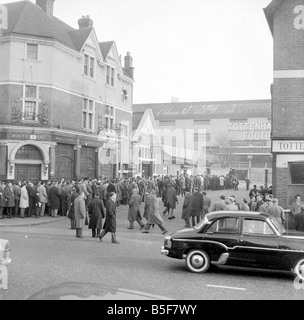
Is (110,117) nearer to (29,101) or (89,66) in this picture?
(89,66)

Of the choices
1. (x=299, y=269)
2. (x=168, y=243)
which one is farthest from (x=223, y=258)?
(x=299, y=269)

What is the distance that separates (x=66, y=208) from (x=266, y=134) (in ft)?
166

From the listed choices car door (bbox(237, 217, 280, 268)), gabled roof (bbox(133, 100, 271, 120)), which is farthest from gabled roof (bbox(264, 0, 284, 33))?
gabled roof (bbox(133, 100, 271, 120))

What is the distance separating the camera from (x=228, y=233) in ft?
34.3

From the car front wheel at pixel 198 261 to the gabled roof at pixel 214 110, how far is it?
60832 millimetres

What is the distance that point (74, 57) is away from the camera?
99.5 ft

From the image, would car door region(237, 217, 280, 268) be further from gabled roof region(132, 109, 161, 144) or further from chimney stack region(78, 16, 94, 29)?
gabled roof region(132, 109, 161, 144)

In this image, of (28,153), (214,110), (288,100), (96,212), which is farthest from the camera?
(214,110)

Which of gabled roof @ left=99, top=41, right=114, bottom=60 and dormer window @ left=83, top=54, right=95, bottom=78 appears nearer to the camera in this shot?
dormer window @ left=83, top=54, right=95, bottom=78

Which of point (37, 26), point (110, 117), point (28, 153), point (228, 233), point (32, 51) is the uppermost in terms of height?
point (37, 26)

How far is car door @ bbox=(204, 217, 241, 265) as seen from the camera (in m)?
10.2

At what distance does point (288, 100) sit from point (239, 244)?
33.3 feet

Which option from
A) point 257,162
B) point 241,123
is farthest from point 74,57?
point 241,123
